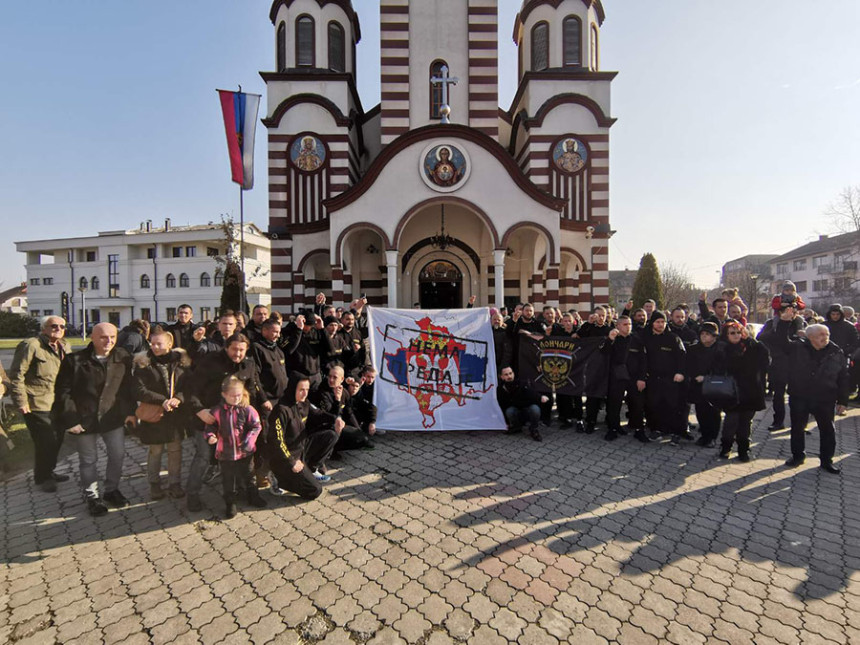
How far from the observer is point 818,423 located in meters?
5.62

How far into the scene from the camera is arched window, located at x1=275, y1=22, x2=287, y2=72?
61.3 ft

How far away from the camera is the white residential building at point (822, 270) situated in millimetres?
44156

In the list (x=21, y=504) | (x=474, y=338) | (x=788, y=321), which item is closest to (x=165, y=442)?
(x=21, y=504)

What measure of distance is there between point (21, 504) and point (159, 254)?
2065 inches

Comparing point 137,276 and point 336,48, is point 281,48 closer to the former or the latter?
point 336,48

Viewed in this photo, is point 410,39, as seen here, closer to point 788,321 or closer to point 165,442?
point 788,321

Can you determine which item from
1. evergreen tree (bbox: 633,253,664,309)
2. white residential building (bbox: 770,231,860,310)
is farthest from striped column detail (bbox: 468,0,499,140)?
white residential building (bbox: 770,231,860,310)

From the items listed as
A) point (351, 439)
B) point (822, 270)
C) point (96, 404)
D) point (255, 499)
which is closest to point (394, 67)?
point (351, 439)

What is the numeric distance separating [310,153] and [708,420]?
1732cm

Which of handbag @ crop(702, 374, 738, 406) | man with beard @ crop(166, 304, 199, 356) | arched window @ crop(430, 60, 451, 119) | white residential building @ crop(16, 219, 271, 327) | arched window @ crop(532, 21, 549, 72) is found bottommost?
handbag @ crop(702, 374, 738, 406)

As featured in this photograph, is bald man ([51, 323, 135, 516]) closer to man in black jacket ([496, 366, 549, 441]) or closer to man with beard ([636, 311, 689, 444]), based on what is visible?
man in black jacket ([496, 366, 549, 441])

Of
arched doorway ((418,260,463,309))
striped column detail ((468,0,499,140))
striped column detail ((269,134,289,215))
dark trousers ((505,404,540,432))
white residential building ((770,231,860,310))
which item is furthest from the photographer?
white residential building ((770,231,860,310))

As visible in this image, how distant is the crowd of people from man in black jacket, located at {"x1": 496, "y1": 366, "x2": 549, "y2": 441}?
2cm

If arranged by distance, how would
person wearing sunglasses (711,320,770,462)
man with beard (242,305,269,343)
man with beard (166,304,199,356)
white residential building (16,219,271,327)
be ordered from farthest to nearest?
white residential building (16,219,271,327) → man with beard (242,305,269,343) → man with beard (166,304,199,356) → person wearing sunglasses (711,320,770,462)
